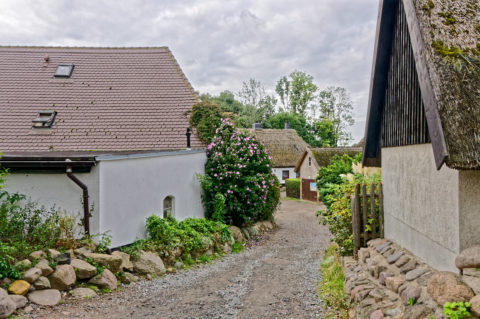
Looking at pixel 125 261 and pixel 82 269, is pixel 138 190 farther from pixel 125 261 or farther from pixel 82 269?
pixel 82 269

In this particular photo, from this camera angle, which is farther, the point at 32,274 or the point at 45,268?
the point at 45,268

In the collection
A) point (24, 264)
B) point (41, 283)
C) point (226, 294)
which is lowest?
point (226, 294)

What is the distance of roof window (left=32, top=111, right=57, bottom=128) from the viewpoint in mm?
15367

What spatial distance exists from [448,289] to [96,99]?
1545 centimetres

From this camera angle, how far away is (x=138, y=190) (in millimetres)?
10578

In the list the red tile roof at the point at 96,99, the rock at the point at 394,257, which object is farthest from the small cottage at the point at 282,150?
the rock at the point at 394,257

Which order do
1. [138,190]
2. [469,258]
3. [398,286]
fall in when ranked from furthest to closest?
1. [138,190]
2. [398,286]
3. [469,258]

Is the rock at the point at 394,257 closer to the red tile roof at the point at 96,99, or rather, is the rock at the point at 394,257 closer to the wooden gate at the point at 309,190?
the red tile roof at the point at 96,99

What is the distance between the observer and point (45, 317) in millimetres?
6383

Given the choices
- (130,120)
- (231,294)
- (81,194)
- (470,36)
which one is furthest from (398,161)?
(130,120)

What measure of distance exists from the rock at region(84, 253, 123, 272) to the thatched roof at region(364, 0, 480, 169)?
6.77 m

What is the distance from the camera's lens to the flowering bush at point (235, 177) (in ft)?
46.8

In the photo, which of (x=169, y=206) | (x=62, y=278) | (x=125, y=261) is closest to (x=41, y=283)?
(x=62, y=278)

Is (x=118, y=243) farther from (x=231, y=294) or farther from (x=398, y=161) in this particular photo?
(x=398, y=161)
